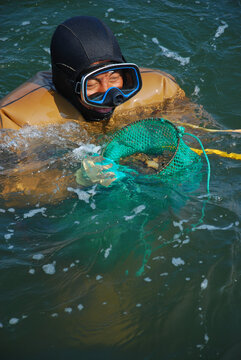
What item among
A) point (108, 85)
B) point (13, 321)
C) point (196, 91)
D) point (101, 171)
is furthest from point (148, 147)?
point (196, 91)

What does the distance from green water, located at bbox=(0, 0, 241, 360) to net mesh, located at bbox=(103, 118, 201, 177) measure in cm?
22

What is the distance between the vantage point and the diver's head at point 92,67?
3412mm

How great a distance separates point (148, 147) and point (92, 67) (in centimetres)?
88

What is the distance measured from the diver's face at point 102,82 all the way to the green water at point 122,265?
0.49 metres

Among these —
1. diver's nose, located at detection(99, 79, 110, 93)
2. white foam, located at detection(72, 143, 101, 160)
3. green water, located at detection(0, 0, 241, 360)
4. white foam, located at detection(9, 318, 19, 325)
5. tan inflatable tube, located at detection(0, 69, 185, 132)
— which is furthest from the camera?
white foam, located at detection(72, 143, 101, 160)

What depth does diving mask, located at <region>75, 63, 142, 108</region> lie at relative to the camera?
335 centimetres

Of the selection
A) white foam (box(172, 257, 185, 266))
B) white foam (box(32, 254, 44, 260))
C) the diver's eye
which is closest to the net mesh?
the diver's eye

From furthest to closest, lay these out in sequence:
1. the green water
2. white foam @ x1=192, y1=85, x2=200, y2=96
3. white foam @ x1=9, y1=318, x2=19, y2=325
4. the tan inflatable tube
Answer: white foam @ x1=192, y1=85, x2=200, y2=96
the tan inflatable tube
white foam @ x1=9, y1=318, x2=19, y2=325
the green water

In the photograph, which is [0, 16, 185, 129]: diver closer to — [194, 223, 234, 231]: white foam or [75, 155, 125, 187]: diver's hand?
[75, 155, 125, 187]: diver's hand

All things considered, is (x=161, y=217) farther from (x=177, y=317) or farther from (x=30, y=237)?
(x=30, y=237)

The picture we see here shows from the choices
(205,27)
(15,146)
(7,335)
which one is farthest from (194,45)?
(7,335)

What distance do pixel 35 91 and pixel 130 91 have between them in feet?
3.23

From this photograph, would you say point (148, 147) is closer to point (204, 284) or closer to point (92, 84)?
point (92, 84)

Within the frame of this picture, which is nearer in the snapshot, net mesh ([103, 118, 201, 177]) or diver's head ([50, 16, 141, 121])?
net mesh ([103, 118, 201, 177])
